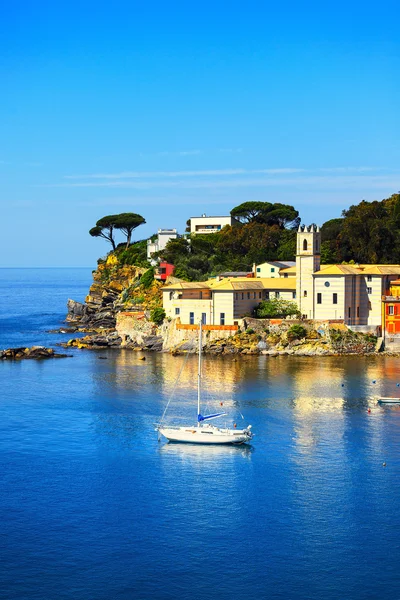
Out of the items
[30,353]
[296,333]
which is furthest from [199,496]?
[30,353]

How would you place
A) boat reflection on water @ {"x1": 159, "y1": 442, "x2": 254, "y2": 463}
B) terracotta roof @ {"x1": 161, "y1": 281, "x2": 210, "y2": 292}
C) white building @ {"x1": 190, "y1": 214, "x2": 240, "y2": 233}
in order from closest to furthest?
boat reflection on water @ {"x1": 159, "y1": 442, "x2": 254, "y2": 463} → terracotta roof @ {"x1": 161, "y1": 281, "x2": 210, "y2": 292} → white building @ {"x1": 190, "y1": 214, "x2": 240, "y2": 233}

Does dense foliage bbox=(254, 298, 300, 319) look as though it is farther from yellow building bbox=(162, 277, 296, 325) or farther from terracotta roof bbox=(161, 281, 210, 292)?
terracotta roof bbox=(161, 281, 210, 292)

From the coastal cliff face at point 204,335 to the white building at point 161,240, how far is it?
195 inches

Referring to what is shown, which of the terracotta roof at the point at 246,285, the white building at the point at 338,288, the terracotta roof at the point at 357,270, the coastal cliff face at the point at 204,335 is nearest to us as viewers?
the coastal cliff face at the point at 204,335

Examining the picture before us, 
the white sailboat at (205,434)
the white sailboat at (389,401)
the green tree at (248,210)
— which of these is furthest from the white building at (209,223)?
the white sailboat at (205,434)

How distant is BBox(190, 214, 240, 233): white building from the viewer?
4259 inches

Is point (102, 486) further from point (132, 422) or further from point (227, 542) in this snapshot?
point (132, 422)

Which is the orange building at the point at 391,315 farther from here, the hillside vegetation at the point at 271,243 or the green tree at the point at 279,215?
the green tree at the point at 279,215

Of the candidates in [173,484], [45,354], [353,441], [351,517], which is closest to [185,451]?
[173,484]

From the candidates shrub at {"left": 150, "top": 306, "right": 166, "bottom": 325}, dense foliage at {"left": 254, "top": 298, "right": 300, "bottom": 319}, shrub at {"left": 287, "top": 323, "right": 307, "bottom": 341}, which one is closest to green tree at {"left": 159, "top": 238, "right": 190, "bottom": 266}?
shrub at {"left": 150, "top": 306, "right": 166, "bottom": 325}

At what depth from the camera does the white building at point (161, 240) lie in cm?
9421

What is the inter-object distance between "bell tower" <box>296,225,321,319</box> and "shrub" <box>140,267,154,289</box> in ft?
60.7

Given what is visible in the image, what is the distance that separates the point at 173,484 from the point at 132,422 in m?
10.6

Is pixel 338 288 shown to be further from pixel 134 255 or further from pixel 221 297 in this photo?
pixel 134 255
